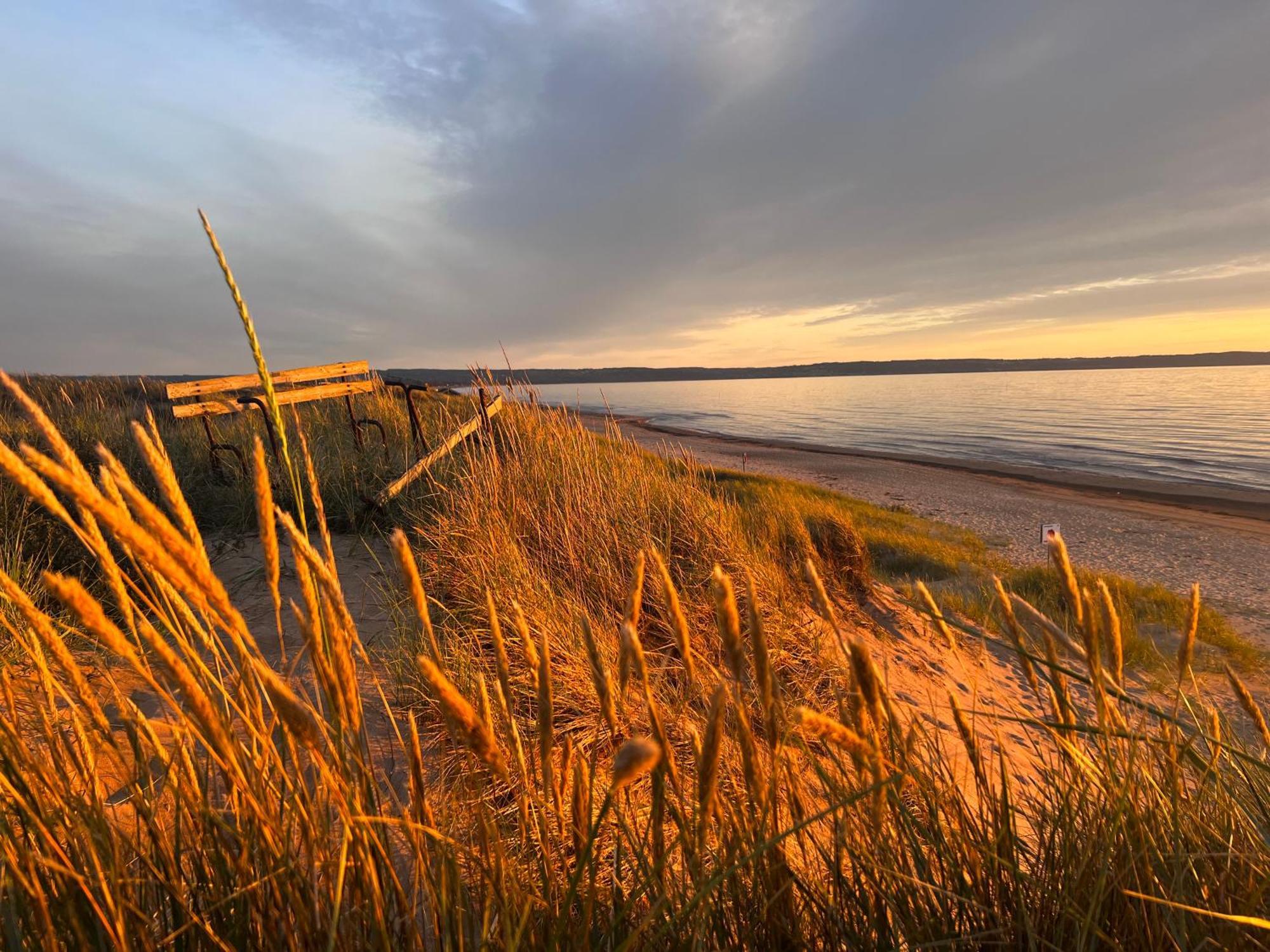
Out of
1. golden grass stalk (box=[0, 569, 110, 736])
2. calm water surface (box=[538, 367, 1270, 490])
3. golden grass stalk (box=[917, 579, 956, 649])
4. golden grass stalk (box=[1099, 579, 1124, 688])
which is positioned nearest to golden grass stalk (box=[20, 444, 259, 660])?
golden grass stalk (box=[0, 569, 110, 736])

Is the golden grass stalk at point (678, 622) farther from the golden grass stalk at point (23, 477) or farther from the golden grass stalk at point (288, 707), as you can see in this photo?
the golden grass stalk at point (23, 477)

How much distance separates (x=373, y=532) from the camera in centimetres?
651

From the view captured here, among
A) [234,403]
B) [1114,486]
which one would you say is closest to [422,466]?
[234,403]

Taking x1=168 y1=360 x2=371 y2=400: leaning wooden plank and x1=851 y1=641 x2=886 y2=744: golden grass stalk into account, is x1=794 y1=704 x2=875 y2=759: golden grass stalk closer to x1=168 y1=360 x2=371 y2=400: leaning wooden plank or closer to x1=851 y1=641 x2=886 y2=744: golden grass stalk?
x1=851 y1=641 x2=886 y2=744: golden grass stalk

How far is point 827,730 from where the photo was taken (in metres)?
0.73

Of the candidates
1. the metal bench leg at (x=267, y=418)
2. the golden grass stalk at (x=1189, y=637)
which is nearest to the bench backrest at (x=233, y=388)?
the metal bench leg at (x=267, y=418)

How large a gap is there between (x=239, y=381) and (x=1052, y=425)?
3584 cm

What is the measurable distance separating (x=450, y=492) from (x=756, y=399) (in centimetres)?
6864

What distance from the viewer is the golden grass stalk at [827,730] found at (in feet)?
2.26

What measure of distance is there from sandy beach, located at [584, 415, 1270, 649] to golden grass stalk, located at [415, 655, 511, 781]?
252 inches

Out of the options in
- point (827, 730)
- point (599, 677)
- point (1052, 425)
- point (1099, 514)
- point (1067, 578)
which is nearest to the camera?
point (827, 730)

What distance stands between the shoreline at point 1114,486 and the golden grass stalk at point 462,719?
8.70 metres

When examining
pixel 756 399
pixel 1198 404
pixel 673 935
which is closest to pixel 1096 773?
pixel 673 935

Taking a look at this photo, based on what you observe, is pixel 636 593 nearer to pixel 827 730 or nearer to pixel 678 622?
pixel 678 622
